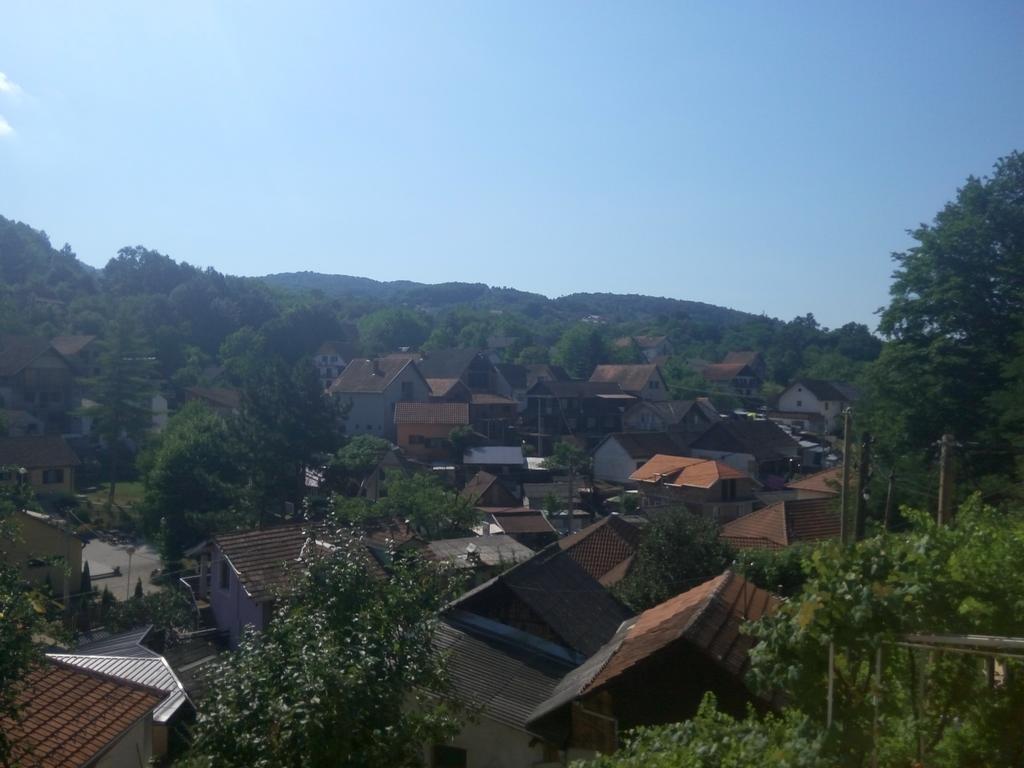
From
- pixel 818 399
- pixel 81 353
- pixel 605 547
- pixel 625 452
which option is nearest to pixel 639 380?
pixel 818 399

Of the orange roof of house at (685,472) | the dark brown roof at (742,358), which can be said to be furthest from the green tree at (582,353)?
the orange roof of house at (685,472)

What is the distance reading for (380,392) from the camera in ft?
151

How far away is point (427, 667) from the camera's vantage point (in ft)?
20.4

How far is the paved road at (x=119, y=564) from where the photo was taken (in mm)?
22592

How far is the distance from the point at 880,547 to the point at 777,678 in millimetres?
817

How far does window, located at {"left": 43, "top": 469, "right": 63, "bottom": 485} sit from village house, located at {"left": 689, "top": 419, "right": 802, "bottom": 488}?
25977mm

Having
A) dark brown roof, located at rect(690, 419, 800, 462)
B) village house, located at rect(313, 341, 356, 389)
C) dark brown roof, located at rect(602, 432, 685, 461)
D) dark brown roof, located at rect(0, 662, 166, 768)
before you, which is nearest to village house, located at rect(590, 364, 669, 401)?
dark brown roof, located at rect(690, 419, 800, 462)

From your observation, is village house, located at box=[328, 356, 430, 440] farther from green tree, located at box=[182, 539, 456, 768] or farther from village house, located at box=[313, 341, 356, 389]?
green tree, located at box=[182, 539, 456, 768]


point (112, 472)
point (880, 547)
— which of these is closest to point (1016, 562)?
point (880, 547)

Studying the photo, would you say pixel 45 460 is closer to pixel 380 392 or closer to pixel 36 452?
pixel 36 452

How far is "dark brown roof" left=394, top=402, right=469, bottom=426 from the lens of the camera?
4169 cm

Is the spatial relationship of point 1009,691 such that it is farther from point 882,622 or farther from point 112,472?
point 112,472

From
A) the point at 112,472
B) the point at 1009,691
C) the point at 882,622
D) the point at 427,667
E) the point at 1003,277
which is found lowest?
the point at 112,472

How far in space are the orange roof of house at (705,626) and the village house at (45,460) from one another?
25715 mm
